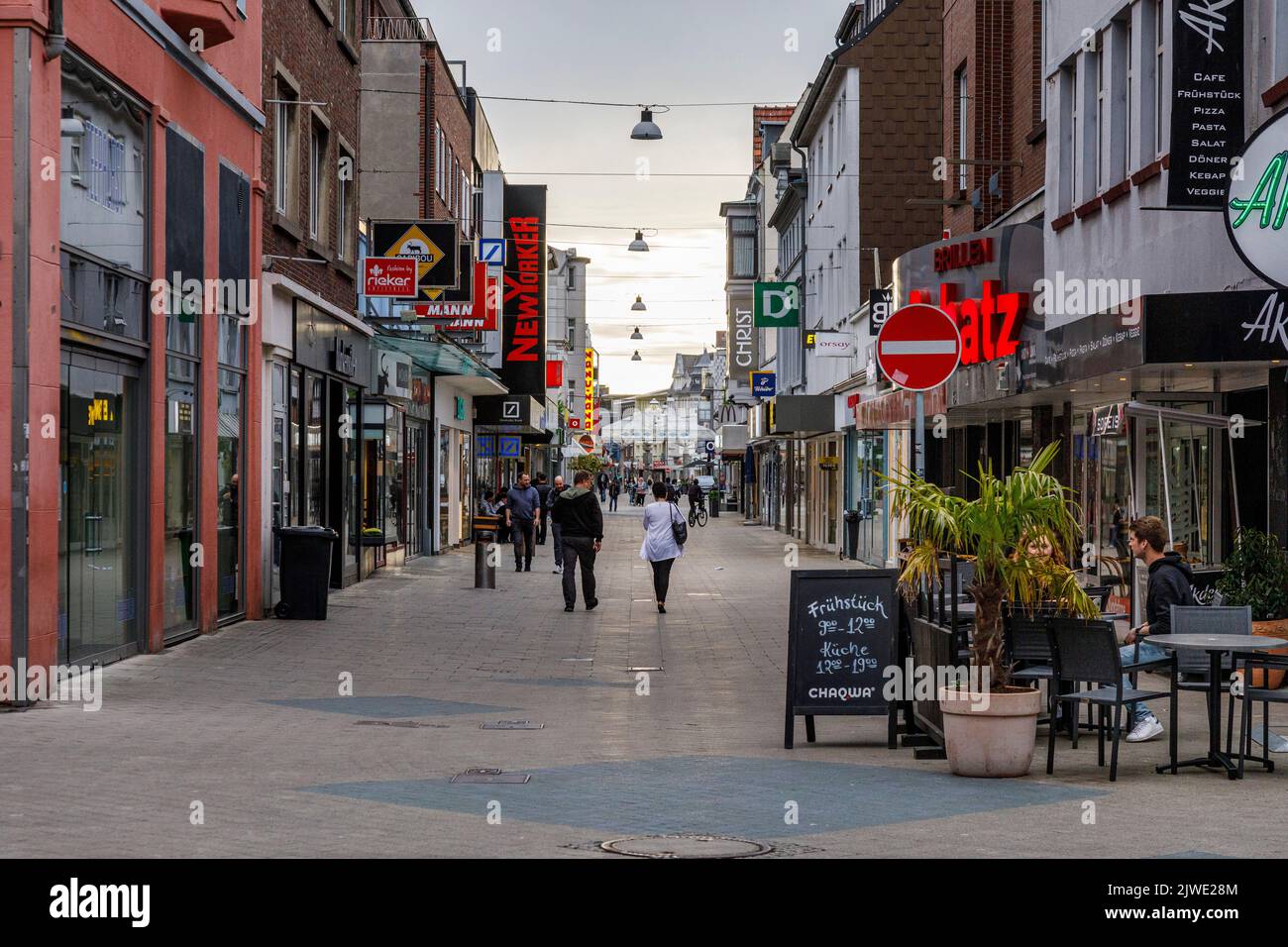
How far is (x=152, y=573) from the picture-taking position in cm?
1495

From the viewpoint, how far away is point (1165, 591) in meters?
10.8

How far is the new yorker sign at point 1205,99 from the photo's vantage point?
13.5m

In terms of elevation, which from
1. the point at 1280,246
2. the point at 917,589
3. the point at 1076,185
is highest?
the point at 1076,185

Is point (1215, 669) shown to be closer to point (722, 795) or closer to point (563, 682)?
point (722, 795)

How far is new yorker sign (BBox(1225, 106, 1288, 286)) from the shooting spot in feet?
39.0

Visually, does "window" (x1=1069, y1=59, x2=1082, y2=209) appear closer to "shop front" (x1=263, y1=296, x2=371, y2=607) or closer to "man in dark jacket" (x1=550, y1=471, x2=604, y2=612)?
"man in dark jacket" (x1=550, y1=471, x2=604, y2=612)

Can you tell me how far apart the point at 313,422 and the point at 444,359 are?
386 inches

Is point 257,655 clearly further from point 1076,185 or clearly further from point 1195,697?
point 1076,185

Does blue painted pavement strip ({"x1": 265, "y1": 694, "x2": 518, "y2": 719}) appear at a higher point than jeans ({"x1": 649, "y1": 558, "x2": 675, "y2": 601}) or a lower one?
lower

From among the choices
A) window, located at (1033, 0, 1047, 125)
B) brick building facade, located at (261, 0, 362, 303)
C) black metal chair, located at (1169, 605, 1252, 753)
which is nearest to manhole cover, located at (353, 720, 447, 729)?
black metal chair, located at (1169, 605, 1252, 753)

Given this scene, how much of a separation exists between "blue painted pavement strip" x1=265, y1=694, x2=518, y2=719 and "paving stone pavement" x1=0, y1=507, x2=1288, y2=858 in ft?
0.10

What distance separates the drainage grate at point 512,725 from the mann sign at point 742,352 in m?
56.1
